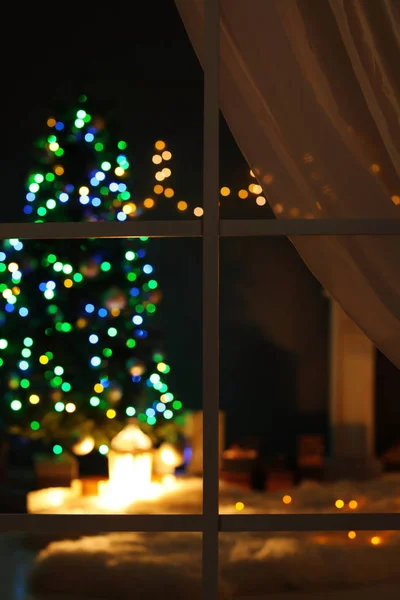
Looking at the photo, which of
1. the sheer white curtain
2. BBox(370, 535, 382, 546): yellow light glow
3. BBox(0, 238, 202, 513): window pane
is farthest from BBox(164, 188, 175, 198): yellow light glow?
the sheer white curtain

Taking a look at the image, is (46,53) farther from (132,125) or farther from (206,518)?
(206,518)

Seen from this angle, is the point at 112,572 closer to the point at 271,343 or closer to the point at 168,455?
the point at 168,455

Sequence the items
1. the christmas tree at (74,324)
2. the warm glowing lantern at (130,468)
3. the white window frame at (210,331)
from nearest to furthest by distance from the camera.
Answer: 1. the white window frame at (210,331)
2. the christmas tree at (74,324)
3. the warm glowing lantern at (130,468)

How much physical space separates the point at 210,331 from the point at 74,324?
6.23 feet

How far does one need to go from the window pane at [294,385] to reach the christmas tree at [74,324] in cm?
101

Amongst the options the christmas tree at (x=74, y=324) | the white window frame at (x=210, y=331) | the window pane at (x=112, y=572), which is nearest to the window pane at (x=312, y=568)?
the window pane at (x=112, y=572)

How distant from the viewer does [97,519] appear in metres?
1.27

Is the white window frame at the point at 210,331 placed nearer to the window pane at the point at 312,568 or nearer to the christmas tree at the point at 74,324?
the window pane at the point at 312,568

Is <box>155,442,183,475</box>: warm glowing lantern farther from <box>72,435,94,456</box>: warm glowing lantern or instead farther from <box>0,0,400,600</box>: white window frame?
<box>0,0,400,600</box>: white window frame

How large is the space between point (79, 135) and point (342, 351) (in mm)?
2052

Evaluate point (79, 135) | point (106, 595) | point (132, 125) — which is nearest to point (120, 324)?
point (79, 135)

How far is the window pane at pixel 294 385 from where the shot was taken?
3.97 m

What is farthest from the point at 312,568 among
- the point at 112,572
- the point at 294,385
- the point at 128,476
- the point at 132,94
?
the point at 132,94

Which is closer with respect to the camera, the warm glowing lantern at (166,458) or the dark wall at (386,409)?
the warm glowing lantern at (166,458)
